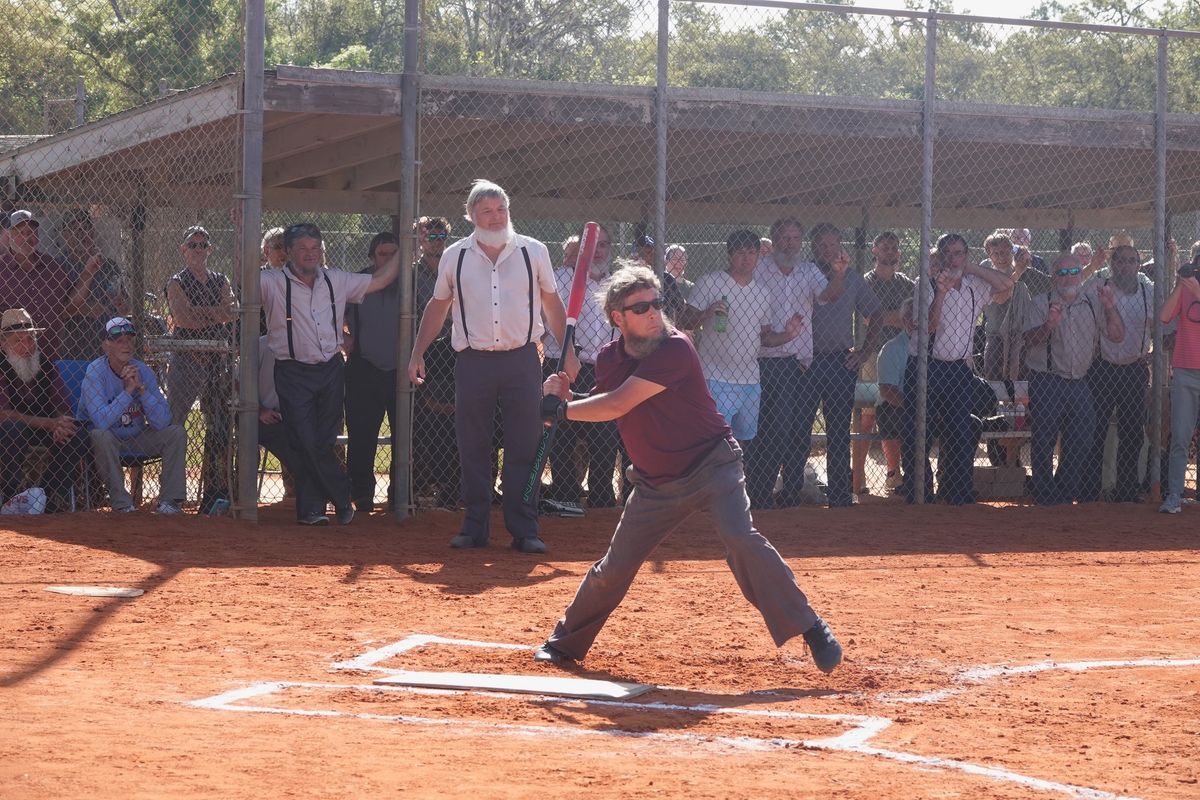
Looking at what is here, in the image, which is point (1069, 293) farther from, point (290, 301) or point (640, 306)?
point (640, 306)

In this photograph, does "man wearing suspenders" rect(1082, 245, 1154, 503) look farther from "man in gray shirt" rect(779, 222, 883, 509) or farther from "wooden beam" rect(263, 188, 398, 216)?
"wooden beam" rect(263, 188, 398, 216)

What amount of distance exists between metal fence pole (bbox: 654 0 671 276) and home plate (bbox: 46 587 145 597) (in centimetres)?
441

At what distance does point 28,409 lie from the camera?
35.1 ft

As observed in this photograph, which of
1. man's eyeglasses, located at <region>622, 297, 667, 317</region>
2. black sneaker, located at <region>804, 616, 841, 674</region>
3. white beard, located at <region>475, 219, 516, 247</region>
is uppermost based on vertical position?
white beard, located at <region>475, 219, 516, 247</region>

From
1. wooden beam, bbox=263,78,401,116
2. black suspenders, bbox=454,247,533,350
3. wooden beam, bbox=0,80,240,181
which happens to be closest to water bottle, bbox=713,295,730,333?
black suspenders, bbox=454,247,533,350

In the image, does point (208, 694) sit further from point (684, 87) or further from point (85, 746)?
point (684, 87)

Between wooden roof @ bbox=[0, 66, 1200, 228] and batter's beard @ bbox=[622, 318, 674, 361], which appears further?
wooden roof @ bbox=[0, 66, 1200, 228]

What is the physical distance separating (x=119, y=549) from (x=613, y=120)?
4503mm

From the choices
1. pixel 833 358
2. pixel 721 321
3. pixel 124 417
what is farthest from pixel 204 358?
pixel 833 358

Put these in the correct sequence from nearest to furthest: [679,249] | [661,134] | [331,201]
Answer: [661,134]
[679,249]
[331,201]

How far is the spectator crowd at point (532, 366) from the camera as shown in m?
9.64

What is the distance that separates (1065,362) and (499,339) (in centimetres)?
519

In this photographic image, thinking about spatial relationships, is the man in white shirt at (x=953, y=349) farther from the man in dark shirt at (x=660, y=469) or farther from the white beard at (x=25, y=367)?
the white beard at (x=25, y=367)

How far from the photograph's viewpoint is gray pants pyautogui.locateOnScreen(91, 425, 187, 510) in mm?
10633
